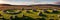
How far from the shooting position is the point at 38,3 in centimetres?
93

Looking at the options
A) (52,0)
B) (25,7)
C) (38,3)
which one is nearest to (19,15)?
(25,7)

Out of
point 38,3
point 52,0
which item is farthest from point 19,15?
point 52,0

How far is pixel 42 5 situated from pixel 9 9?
336mm

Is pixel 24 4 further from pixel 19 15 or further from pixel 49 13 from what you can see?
pixel 49 13

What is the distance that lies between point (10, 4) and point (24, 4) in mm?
141

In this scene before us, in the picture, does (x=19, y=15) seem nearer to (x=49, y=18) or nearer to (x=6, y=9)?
(x=6, y=9)

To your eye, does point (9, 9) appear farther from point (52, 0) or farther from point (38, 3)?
point (52, 0)

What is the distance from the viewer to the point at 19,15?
91cm

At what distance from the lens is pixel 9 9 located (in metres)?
0.91

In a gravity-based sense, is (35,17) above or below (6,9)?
below

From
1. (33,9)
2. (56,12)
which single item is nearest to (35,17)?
(33,9)

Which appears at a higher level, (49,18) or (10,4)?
(10,4)

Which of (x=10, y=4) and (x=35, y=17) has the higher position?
(x=10, y=4)

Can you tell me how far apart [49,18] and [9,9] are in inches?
16.1
